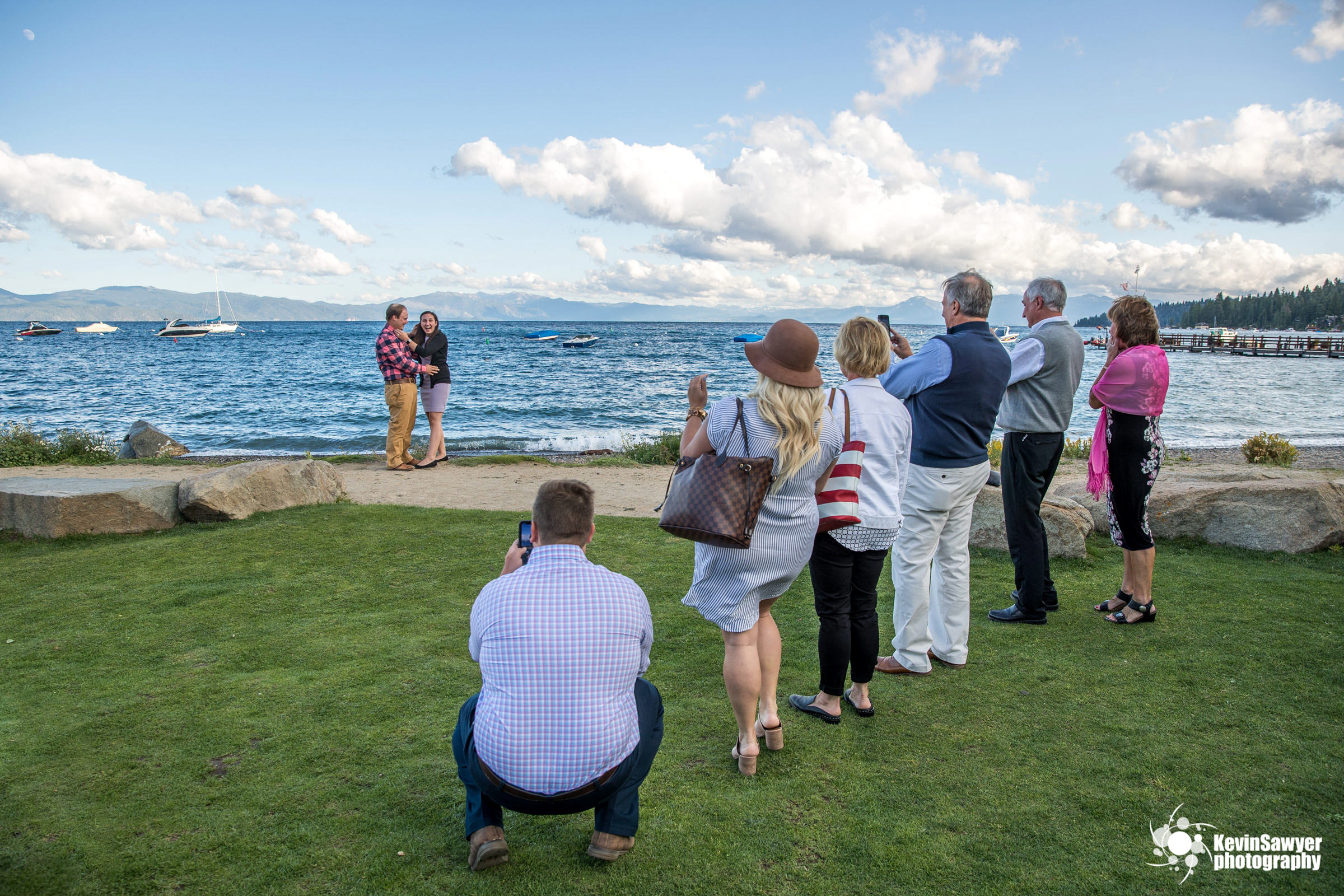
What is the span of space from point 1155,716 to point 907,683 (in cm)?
123

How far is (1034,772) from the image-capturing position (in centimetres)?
332

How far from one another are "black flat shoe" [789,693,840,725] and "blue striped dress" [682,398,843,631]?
966 millimetres

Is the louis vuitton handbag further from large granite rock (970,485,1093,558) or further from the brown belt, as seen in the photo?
large granite rock (970,485,1093,558)

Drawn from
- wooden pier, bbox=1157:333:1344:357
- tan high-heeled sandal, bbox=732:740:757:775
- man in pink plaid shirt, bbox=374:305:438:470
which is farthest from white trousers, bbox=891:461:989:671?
wooden pier, bbox=1157:333:1344:357

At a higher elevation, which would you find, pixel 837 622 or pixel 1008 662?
pixel 837 622

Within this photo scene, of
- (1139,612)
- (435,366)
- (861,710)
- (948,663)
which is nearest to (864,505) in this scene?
(861,710)

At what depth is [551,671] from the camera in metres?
2.36

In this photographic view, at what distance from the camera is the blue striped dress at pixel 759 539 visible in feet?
10.00

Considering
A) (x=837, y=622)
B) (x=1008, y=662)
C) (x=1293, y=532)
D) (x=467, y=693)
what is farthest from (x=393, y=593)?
(x=1293, y=532)

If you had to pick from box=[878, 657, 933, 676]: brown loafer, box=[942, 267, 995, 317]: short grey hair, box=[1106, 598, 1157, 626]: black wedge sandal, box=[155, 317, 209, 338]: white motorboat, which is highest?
box=[155, 317, 209, 338]: white motorboat

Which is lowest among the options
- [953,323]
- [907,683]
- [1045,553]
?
[907,683]

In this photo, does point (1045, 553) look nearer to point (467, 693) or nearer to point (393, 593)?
point (467, 693)

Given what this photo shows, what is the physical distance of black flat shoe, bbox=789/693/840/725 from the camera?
3830 mm

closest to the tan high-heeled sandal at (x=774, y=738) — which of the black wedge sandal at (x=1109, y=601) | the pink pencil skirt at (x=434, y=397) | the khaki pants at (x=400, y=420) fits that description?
the black wedge sandal at (x=1109, y=601)
